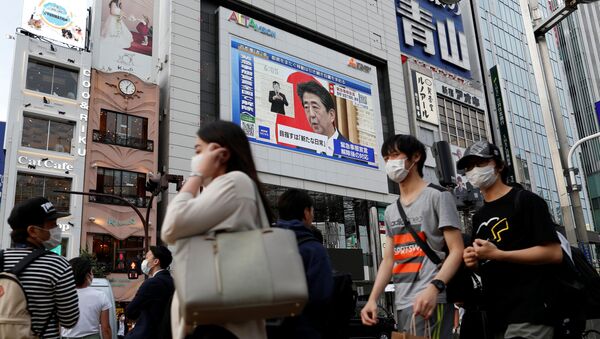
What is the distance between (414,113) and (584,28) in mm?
40285

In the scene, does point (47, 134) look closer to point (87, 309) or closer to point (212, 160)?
point (87, 309)

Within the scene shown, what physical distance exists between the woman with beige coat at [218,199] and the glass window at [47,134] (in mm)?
26029

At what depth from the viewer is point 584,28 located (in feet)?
208

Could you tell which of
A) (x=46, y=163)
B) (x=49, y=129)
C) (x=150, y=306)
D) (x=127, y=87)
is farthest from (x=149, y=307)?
(x=127, y=87)

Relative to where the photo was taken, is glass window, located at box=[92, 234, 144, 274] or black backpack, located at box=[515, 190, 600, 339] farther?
glass window, located at box=[92, 234, 144, 274]

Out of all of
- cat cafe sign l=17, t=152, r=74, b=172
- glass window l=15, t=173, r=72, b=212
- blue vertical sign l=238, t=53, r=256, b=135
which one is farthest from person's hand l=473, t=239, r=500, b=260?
cat cafe sign l=17, t=152, r=74, b=172

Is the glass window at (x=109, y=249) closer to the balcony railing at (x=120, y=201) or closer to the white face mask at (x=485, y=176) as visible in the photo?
the balcony railing at (x=120, y=201)

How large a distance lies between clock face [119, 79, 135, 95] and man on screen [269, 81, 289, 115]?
7559mm

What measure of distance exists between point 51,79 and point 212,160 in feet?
91.0

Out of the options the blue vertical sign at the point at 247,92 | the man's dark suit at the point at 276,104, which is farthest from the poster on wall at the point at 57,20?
the man's dark suit at the point at 276,104

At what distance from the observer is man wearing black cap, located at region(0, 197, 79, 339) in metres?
3.15

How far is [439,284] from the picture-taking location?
2611mm

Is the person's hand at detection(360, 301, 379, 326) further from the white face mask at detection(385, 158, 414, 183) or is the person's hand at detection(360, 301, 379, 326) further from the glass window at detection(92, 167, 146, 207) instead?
the glass window at detection(92, 167, 146, 207)

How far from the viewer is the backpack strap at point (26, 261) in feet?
10.2
